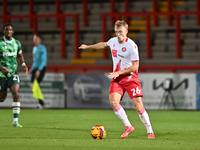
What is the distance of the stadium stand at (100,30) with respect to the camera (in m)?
19.5

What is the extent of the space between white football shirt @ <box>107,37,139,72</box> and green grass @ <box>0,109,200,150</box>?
1.24m

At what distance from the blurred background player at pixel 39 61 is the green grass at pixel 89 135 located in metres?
3.61

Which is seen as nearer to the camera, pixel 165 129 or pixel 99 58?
pixel 165 129

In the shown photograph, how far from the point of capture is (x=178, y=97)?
1548cm

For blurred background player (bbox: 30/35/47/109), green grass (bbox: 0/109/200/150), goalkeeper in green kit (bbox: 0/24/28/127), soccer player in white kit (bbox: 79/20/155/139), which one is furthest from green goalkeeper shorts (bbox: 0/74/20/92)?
blurred background player (bbox: 30/35/47/109)

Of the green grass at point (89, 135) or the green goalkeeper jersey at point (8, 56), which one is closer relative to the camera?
the green grass at point (89, 135)

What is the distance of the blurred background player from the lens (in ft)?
52.4

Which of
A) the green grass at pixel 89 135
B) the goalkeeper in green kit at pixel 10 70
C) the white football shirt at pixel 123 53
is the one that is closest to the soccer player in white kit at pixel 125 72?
the white football shirt at pixel 123 53

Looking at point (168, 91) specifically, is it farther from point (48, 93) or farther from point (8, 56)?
point (8, 56)

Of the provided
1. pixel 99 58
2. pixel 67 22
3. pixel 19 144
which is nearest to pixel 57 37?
pixel 67 22

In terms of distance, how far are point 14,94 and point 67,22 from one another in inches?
505

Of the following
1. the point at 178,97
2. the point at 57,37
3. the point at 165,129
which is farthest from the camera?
the point at 57,37

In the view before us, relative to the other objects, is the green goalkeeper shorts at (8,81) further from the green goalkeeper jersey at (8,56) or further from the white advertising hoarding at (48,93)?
the white advertising hoarding at (48,93)

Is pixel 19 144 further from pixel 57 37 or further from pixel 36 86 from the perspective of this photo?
pixel 57 37
